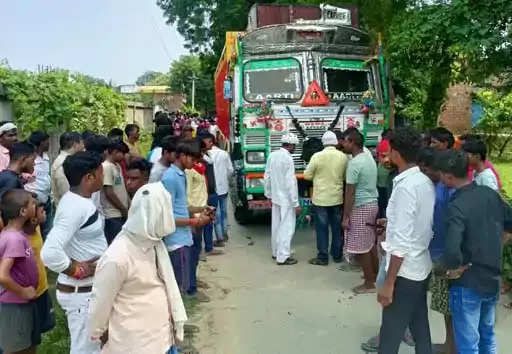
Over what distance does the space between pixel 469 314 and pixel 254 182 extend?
5.14m

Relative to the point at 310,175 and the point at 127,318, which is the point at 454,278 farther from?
the point at 310,175

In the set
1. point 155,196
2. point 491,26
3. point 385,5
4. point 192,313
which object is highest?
point 385,5

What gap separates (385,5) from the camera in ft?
35.9

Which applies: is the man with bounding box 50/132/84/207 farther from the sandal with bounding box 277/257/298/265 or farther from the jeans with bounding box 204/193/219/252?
the sandal with bounding box 277/257/298/265

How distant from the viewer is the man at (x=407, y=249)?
344cm

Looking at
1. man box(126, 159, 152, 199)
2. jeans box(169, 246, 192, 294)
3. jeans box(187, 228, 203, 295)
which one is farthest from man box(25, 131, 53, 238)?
jeans box(169, 246, 192, 294)

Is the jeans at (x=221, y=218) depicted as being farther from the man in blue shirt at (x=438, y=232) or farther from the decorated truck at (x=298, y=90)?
the man in blue shirt at (x=438, y=232)

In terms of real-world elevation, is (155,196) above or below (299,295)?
above

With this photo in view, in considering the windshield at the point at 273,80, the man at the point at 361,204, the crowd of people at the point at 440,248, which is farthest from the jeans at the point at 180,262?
the windshield at the point at 273,80

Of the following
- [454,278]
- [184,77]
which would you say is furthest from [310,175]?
[184,77]

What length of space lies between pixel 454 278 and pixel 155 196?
2014 millimetres

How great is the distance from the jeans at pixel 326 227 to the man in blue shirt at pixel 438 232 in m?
3.07

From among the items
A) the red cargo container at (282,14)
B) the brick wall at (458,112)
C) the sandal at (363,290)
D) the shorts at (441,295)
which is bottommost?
the sandal at (363,290)

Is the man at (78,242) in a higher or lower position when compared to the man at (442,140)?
lower
